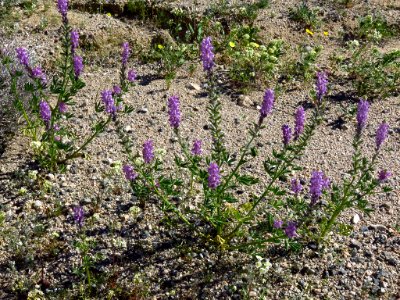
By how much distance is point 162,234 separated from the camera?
4.57 metres

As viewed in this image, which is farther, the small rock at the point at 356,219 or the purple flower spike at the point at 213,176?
the small rock at the point at 356,219

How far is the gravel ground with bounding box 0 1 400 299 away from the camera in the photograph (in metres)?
4.22

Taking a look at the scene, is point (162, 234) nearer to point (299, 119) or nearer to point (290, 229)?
point (290, 229)

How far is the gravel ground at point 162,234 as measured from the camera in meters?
4.22

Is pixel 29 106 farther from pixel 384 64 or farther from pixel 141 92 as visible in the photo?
pixel 384 64

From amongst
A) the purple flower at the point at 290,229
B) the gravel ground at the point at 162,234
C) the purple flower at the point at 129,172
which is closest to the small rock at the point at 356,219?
the gravel ground at the point at 162,234

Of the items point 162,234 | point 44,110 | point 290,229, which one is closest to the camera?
point 290,229

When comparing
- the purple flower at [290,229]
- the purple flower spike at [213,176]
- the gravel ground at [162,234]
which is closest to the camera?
the purple flower spike at [213,176]

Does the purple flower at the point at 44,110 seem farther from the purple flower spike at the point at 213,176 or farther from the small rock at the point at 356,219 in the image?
the small rock at the point at 356,219

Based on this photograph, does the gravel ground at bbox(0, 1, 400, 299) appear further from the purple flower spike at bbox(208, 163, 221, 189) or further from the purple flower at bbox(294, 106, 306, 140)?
the purple flower at bbox(294, 106, 306, 140)

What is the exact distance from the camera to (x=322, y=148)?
18.9ft

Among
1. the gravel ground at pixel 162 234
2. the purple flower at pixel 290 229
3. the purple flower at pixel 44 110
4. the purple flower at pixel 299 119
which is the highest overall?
the purple flower at pixel 299 119

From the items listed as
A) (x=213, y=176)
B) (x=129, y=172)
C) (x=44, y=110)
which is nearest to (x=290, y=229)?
(x=213, y=176)

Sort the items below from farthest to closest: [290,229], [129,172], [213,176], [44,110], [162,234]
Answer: [162,234] → [44,110] → [129,172] → [290,229] → [213,176]
